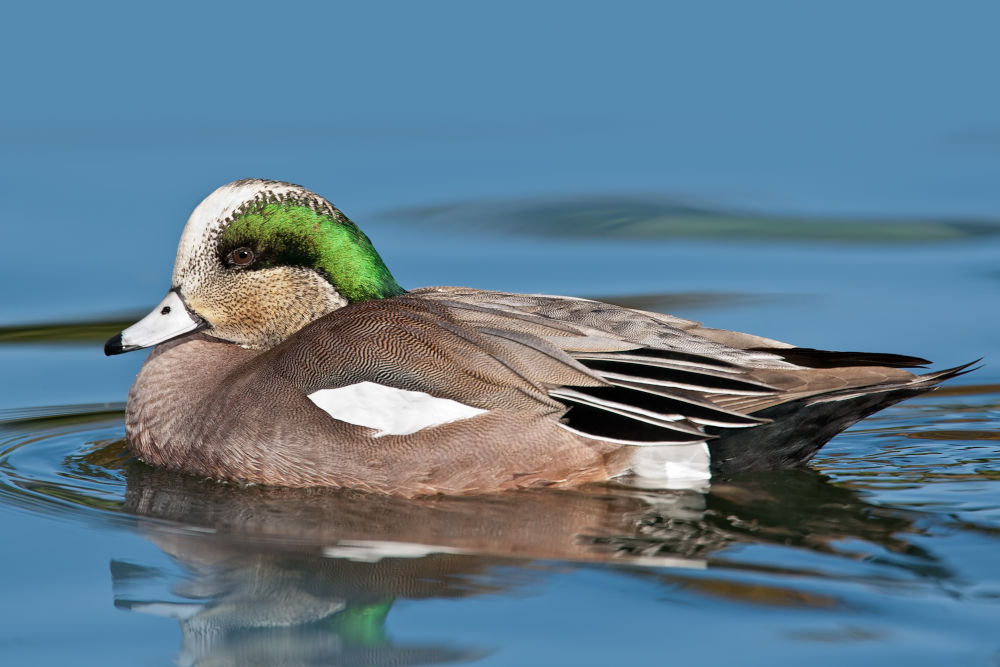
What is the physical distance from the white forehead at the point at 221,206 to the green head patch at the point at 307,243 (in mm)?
29

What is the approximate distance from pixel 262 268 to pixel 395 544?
1.60 meters

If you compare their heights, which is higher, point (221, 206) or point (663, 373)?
point (221, 206)

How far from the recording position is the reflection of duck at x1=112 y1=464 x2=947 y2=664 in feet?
14.8

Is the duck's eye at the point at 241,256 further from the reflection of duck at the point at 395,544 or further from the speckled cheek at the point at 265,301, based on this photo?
the reflection of duck at the point at 395,544

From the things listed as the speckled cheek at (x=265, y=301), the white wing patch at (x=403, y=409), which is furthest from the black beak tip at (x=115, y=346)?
the white wing patch at (x=403, y=409)

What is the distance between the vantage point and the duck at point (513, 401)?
5.63 m

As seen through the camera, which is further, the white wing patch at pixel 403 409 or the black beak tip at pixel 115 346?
the black beak tip at pixel 115 346

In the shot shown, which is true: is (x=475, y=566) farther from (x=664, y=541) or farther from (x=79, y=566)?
(x=79, y=566)

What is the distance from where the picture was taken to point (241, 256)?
20.7 feet

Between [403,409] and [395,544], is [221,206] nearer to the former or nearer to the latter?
[403,409]

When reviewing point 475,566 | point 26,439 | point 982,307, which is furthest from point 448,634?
point 982,307

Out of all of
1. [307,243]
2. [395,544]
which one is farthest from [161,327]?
Answer: [395,544]

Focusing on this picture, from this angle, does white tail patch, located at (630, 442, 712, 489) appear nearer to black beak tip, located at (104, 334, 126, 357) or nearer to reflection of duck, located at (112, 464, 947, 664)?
reflection of duck, located at (112, 464, 947, 664)

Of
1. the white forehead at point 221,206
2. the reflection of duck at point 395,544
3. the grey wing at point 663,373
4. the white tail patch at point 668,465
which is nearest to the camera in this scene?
the reflection of duck at point 395,544
